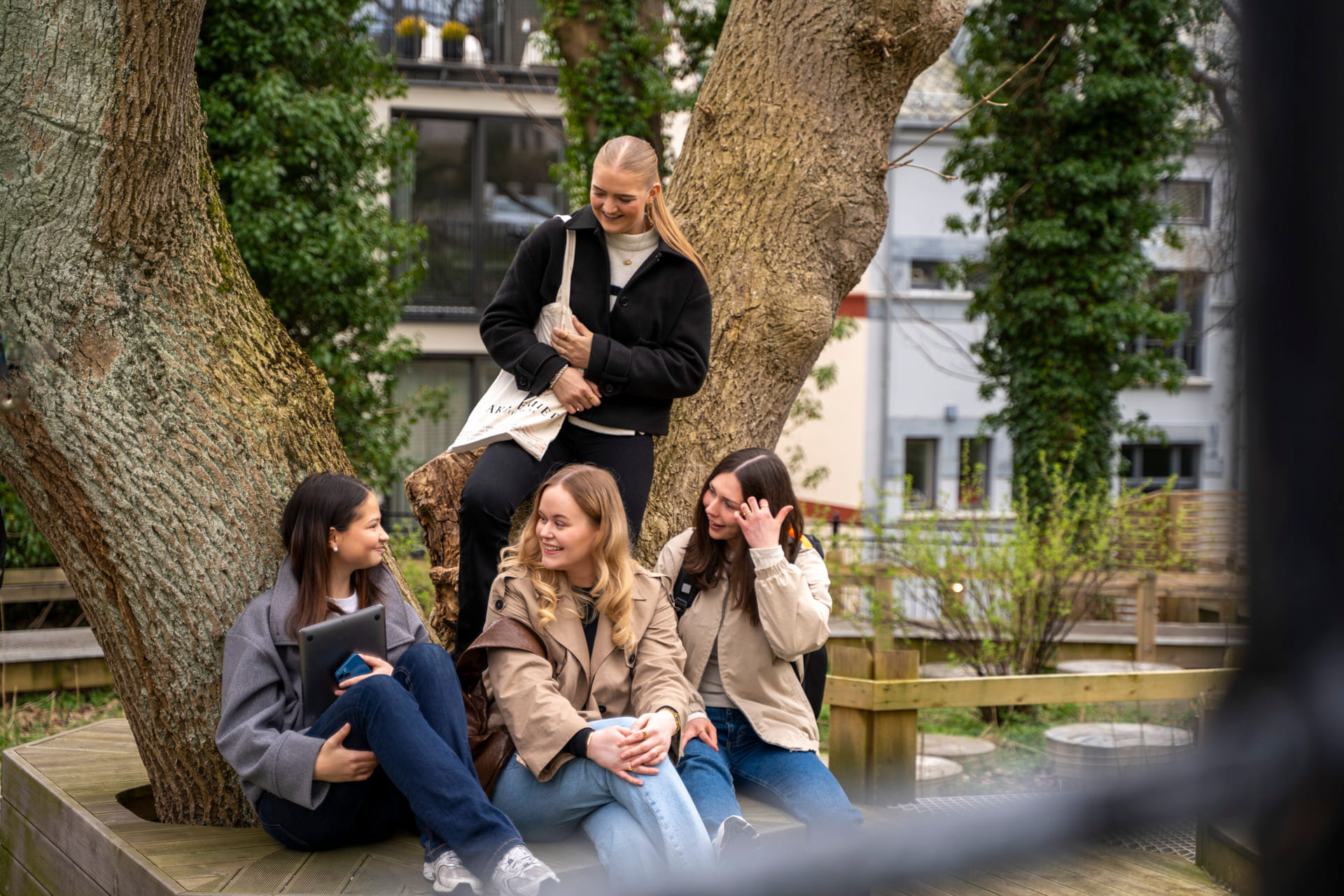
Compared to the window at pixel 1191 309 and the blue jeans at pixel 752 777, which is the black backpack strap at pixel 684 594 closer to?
the blue jeans at pixel 752 777

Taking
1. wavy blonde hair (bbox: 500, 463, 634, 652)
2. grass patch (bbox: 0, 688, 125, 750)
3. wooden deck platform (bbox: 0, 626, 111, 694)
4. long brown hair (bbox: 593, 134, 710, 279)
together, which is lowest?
grass patch (bbox: 0, 688, 125, 750)

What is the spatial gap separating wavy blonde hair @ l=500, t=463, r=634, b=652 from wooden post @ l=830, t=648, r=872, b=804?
2.36m

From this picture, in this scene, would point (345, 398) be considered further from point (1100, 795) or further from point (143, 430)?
point (1100, 795)

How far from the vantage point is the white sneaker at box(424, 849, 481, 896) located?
307 centimetres

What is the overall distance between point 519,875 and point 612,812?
17.9 inches

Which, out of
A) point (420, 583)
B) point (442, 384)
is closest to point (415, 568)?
point (420, 583)

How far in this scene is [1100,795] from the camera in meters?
0.27

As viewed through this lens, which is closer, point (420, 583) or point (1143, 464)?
point (420, 583)

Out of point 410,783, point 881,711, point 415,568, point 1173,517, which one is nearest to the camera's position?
point 410,783

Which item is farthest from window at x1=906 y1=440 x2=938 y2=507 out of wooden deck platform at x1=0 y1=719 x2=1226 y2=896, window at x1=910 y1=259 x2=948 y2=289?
wooden deck platform at x1=0 y1=719 x2=1226 y2=896

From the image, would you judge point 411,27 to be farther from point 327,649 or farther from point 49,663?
point 327,649

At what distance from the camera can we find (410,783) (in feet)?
10.4

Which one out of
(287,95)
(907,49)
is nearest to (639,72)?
(287,95)

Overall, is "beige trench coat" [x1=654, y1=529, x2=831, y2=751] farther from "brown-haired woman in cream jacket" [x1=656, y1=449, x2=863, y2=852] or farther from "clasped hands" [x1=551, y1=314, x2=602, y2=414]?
"clasped hands" [x1=551, y1=314, x2=602, y2=414]
